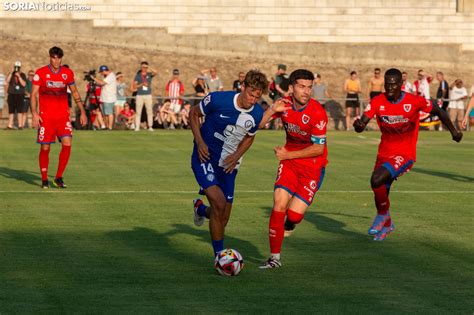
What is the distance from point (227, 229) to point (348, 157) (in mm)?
12766

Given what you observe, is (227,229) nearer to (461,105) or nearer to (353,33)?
(461,105)

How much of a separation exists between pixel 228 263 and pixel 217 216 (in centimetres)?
66

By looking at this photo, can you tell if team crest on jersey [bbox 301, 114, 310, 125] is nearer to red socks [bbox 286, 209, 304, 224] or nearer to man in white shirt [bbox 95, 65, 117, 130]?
red socks [bbox 286, 209, 304, 224]

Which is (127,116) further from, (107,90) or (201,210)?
(201,210)

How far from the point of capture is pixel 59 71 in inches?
755

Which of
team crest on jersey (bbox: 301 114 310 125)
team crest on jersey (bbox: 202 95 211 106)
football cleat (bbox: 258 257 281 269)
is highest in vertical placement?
team crest on jersey (bbox: 202 95 211 106)

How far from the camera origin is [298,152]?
40.0 ft

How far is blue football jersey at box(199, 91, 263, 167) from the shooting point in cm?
1170

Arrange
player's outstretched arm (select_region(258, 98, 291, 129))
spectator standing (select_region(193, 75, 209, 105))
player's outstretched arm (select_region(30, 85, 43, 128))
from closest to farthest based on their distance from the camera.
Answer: player's outstretched arm (select_region(258, 98, 291, 129)) → player's outstretched arm (select_region(30, 85, 43, 128)) → spectator standing (select_region(193, 75, 209, 105))

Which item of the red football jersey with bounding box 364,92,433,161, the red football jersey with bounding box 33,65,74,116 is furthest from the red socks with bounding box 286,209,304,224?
the red football jersey with bounding box 33,65,74,116

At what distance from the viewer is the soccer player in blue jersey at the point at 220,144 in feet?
38.1

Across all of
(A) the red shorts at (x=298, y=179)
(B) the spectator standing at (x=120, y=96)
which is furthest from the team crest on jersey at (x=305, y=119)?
(B) the spectator standing at (x=120, y=96)

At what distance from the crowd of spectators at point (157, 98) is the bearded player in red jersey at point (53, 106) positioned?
16.0m

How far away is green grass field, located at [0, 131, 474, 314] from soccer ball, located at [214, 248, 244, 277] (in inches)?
3.2
